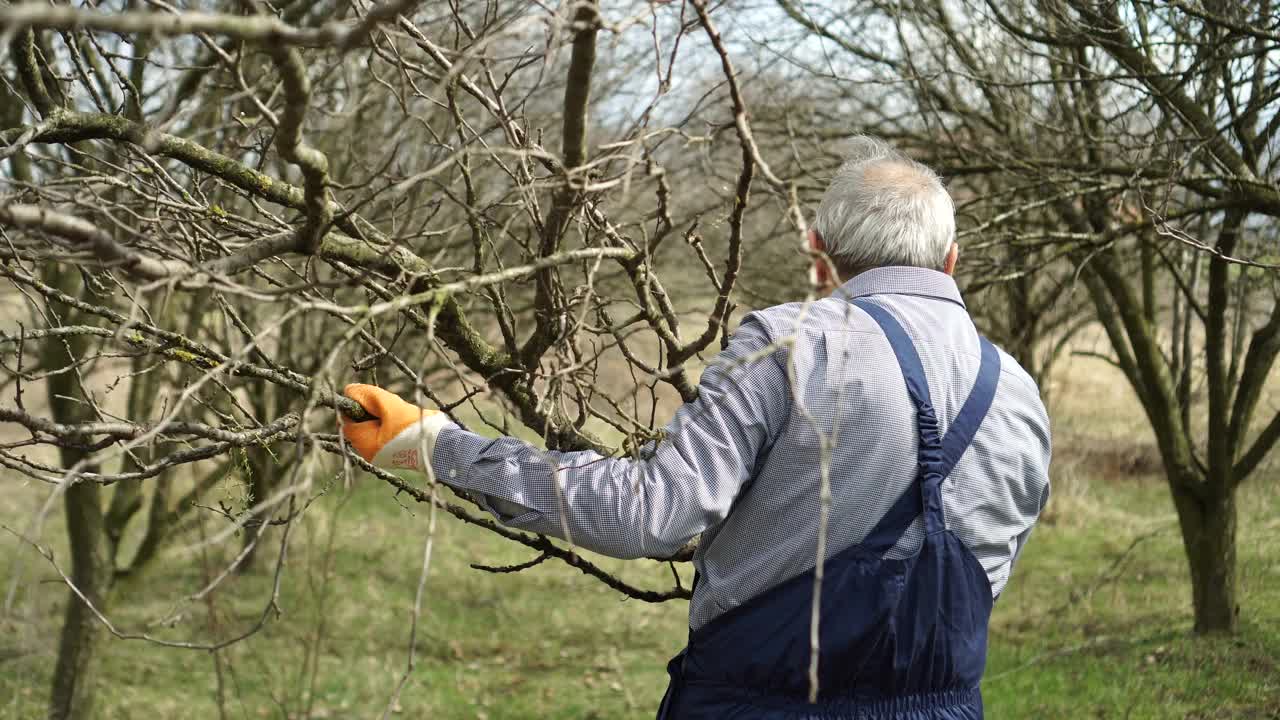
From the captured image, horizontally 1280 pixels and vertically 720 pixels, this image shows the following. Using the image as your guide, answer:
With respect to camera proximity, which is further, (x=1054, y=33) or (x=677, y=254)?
(x=677, y=254)

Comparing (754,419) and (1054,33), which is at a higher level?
(1054,33)

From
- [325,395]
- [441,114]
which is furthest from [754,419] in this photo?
[441,114]

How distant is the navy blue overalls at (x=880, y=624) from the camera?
5.92 ft

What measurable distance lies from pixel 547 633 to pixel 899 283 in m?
7.59

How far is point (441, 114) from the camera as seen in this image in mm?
9172

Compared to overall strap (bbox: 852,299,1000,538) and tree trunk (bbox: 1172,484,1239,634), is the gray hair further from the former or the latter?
tree trunk (bbox: 1172,484,1239,634)

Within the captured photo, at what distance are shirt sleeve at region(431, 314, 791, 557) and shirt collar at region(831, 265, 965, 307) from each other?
0.22m

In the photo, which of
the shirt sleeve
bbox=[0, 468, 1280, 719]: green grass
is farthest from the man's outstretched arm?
bbox=[0, 468, 1280, 719]: green grass

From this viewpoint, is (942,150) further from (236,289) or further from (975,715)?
(236,289)

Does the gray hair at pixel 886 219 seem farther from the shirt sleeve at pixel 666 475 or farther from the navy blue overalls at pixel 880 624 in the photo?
the shirt sleeve at pixel 666 475

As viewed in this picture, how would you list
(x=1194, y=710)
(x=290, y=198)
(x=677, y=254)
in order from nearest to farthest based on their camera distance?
1. (x=290, y=198)
2. (x=1194, y=710)
3. (x=677, y=254)

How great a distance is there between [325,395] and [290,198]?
41cm

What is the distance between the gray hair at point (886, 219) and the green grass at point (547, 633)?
367cm

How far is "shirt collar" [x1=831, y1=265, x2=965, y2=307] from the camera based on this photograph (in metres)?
1.91
